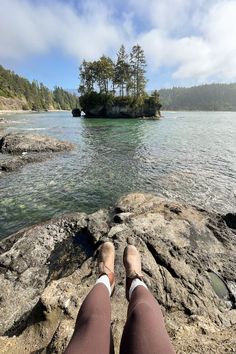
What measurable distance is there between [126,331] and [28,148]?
20.0m

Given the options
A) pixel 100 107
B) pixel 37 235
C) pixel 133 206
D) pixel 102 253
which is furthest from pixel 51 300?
pixel 100 107

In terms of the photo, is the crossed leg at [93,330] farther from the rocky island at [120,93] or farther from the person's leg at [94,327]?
the rocky island at [120,93]

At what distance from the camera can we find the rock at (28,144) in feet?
67.4

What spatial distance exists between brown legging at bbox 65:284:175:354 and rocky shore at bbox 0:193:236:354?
0.88m

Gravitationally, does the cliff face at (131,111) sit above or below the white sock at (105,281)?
below

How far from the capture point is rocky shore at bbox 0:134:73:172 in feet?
59.7

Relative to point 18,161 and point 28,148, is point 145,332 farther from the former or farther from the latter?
point 28,148

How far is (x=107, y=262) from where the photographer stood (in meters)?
4.84

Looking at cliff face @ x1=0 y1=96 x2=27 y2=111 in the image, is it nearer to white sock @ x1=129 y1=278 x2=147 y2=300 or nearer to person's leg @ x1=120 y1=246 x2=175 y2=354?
white sock @ x1=129 y1=278 x2=147 y2=300

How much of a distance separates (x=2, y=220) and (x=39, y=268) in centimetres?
385

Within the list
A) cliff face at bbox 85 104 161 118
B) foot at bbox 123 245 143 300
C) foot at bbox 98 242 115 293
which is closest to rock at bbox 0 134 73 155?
foot at bbox 98 242 115 293

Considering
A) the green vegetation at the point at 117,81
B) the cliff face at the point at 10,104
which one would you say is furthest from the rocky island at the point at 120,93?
the cliff face at the point at 10,104

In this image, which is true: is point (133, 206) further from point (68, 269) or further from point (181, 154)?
point (181, 154)

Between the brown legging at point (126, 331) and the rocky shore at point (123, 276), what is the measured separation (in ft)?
2.88
